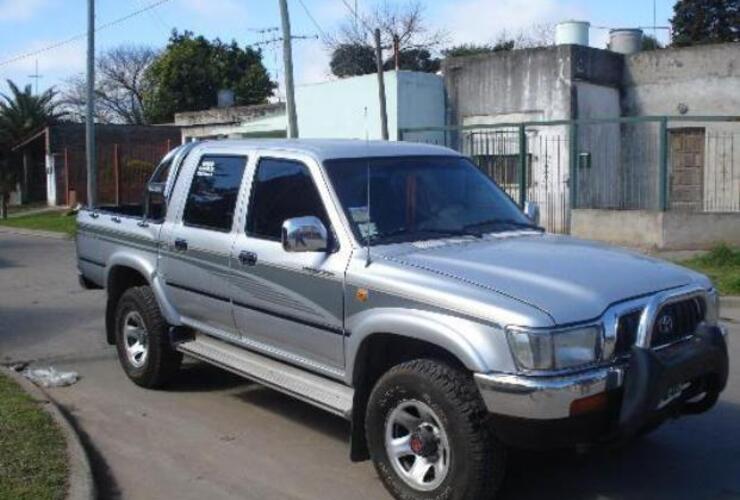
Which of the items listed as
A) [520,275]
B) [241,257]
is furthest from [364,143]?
[520,275]

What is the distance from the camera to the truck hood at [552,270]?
14.1 feet

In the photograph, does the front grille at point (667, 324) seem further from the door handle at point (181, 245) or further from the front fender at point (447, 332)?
the door handle at point (181, 245)

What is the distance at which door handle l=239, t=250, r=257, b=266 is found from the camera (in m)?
5.76

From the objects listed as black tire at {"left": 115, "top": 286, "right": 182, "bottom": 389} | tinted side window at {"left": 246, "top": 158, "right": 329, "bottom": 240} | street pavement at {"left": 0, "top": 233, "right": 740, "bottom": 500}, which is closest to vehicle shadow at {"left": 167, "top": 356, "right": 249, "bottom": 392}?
street pavement at {"left": 0, "top": 233, "right": 740, "bottom": 500}

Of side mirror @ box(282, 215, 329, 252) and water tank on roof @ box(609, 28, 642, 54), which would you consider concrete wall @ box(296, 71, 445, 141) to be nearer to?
water tank on roof @ box(609, 28, 642, 54)

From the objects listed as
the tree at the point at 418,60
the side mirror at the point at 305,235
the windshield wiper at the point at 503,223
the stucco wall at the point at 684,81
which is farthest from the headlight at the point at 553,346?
the tree at the point at 418,60

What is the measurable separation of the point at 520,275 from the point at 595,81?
18226 millimetres

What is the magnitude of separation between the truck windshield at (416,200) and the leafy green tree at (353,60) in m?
44.3

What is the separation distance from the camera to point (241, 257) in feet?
19.2

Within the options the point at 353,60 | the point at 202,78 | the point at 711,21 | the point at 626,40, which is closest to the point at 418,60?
the point at 353,60

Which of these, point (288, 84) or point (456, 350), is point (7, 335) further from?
point (288, 84)

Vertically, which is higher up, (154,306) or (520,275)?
(520,275)

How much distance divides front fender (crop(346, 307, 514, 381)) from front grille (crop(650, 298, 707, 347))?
0.82 meters

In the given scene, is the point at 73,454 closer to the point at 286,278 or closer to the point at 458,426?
the point at 286,278
